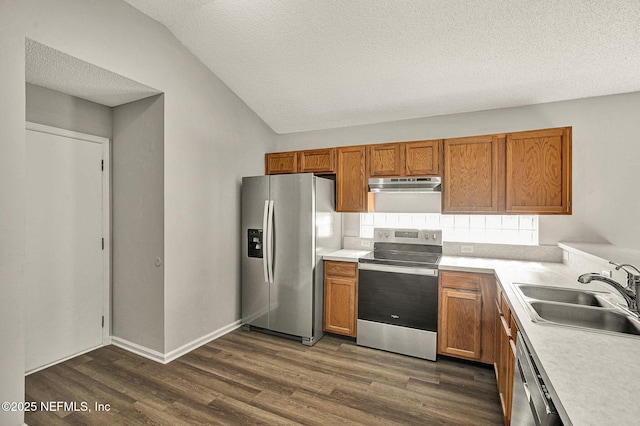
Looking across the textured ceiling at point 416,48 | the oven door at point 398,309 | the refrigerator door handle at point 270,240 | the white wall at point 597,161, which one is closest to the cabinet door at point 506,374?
the oven door at point 398,309

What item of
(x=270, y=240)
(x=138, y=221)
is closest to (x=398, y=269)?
(x=270, y=240)

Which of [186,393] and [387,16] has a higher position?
[387,16]

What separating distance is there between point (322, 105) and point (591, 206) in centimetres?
295

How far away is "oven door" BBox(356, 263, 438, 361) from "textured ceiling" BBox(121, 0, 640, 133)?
6.08 ft

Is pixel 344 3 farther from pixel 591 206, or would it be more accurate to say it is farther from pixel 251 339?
pixel 251 339

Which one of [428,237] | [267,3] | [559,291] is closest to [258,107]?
[267,3]

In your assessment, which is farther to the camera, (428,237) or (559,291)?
(428,237)

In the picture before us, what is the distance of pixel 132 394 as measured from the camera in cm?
242

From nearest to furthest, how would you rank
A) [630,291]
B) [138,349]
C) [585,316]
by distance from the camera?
[630,291] < [585,316] < [138,349]

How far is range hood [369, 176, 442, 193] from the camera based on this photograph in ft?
10.8

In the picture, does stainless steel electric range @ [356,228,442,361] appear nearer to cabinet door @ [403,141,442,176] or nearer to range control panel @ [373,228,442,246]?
range control panel @ [373,228,442,246]

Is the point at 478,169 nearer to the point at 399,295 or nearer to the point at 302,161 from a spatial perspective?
the point at 399,295

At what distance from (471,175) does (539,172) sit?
1.89ft

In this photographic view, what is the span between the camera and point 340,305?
345cm
